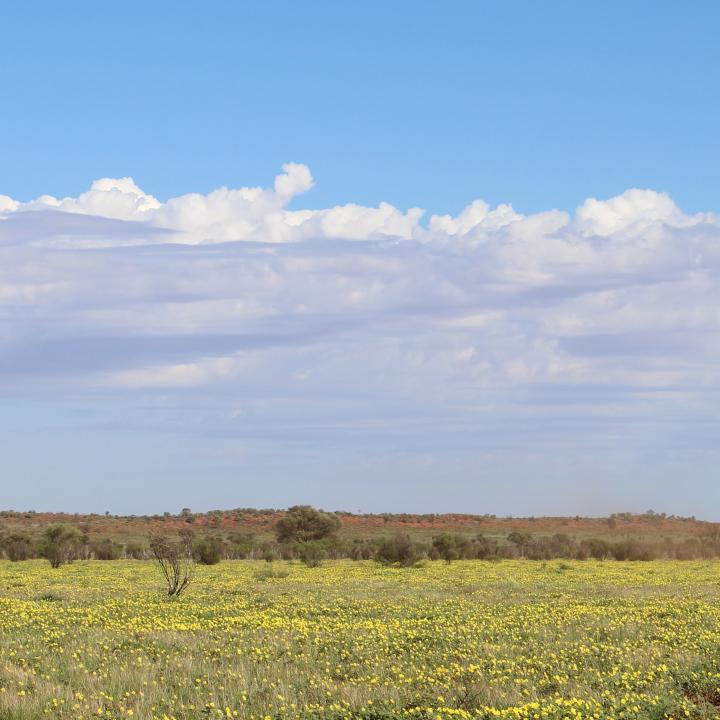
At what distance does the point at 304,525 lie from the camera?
81688 millimetres

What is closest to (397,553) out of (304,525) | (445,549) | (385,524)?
(445,549)

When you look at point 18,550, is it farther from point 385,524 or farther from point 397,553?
point 385,524

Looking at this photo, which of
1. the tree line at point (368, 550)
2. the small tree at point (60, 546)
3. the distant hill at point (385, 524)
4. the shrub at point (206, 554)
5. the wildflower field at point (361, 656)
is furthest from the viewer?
the distant hill at point (385, 524)

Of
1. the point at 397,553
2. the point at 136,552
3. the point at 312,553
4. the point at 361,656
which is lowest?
the point at 136,552

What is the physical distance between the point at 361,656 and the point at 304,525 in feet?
221

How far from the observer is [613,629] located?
723 inches

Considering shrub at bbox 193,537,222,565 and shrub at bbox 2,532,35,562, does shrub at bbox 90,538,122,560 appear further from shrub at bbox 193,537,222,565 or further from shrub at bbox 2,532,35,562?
shrub at bbox 193,537,222,565

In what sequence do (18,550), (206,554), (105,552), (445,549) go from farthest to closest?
(105,552), (18,550), (445,549), (206,554)

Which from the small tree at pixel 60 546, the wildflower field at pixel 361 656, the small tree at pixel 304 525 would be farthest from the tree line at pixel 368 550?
the wildflower field at pixel 361 656

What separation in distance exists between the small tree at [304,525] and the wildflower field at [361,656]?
2093 inches

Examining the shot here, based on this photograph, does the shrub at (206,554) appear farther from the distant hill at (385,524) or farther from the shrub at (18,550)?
the distant hill at (385,524)

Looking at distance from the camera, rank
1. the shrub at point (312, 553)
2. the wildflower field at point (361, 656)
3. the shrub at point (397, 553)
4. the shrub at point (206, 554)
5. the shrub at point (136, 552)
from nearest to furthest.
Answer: the wildflower field at point (361, 656) < the shrub at point (312, 553) < the shrub at point (397, 553) < the shrub at point (206, 554) < the shrub at point (136, 552)

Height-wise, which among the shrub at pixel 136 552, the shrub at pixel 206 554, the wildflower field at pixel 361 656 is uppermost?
the wildflower field at pixel 361 656

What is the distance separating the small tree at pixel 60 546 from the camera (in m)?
52.0
